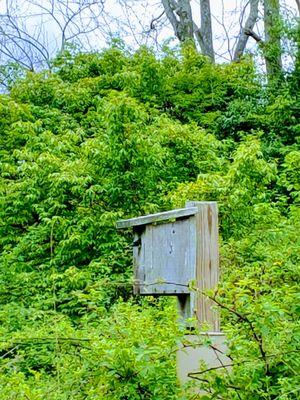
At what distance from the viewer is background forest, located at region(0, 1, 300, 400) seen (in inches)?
72.6

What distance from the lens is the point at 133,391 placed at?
5.84ft

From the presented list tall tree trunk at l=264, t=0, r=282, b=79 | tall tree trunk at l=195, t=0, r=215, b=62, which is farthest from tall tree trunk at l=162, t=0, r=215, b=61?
tall tree trunk at l=264, t=0, r=282, b=79

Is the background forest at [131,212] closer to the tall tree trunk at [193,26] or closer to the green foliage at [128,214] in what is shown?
the green foliage at [128,214]

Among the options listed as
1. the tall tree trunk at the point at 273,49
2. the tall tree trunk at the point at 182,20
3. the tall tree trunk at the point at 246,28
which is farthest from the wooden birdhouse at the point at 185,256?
the tall tree trunk at the point at 246,28

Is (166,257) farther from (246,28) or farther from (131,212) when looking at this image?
(246,28)

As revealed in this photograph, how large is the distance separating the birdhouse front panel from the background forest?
0.40 ft

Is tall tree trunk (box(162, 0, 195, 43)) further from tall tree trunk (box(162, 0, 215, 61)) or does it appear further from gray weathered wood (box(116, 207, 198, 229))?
gray weathered wood (box(116, 207, 198, 229))

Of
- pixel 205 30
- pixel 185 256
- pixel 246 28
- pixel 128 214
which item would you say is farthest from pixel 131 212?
pixel 246 28

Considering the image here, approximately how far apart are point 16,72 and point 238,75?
3.64m

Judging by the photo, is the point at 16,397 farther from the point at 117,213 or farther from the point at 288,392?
the point at 117,213

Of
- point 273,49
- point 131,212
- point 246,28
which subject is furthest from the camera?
point 246,28

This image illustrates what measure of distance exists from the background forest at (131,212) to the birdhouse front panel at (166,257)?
0.40 feet

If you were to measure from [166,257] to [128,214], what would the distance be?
3507 millimetres

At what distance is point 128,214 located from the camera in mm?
6074
